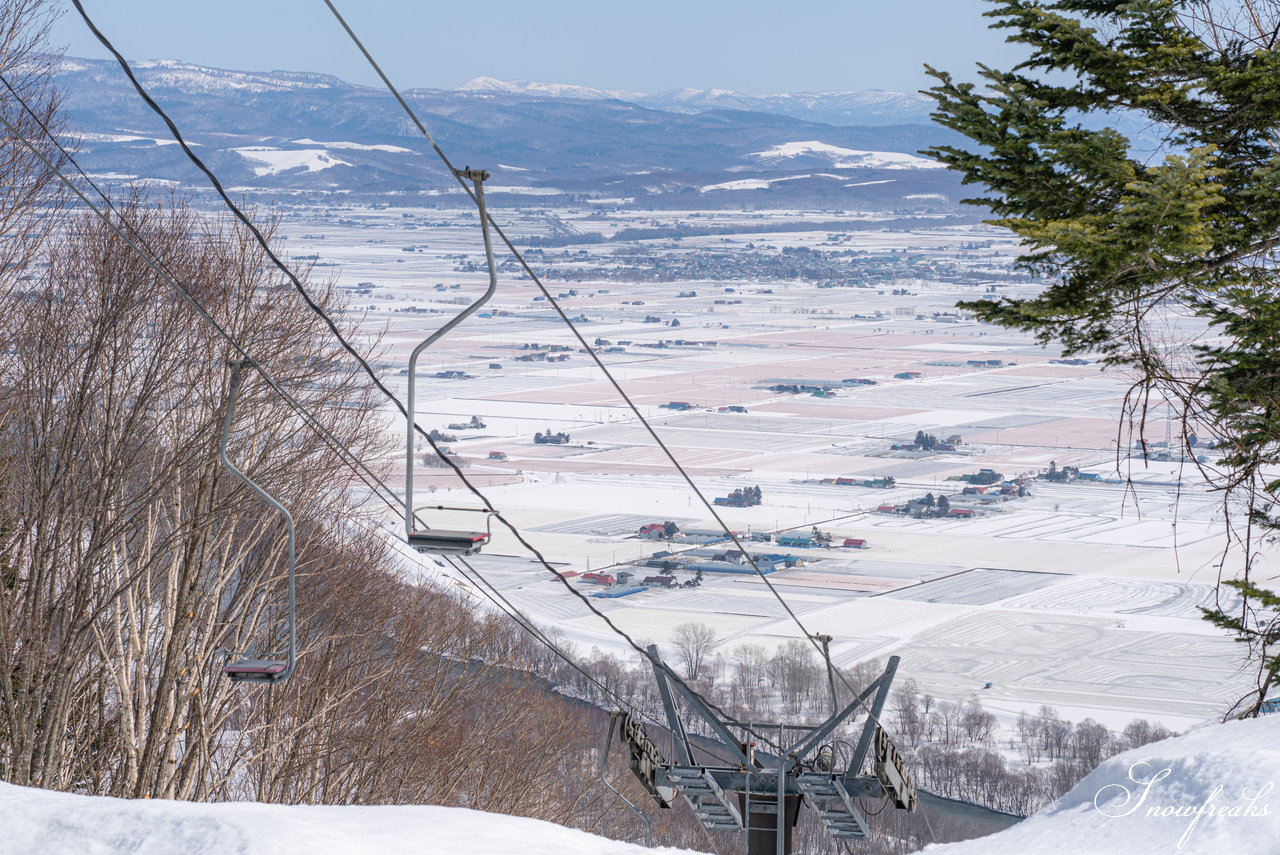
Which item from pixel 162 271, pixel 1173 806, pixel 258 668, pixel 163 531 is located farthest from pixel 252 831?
pixel 163 531

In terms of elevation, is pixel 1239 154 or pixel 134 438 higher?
pixel 1239 154

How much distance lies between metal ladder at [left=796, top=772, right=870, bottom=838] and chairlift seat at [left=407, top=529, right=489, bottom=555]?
16.5 ft

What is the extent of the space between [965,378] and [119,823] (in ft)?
374

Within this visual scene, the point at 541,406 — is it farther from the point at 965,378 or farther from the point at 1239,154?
the point at 1239,154

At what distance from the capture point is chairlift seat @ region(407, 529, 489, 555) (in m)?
7.23

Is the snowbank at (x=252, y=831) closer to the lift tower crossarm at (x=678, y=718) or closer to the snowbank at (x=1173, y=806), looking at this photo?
the lift tower crossarm at (x=678, y=718)

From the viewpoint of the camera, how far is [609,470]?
82688mm

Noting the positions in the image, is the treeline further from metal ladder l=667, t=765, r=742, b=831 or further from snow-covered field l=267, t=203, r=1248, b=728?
snow-covered field l=267, t=203, r=1248, b=728

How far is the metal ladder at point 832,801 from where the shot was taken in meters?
11.4

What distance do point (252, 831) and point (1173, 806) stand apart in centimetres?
556

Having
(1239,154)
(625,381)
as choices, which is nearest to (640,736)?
(1239,154)

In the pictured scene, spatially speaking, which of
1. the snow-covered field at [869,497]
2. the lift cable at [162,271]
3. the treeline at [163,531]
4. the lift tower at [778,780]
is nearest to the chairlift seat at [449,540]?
the lift cable at [162,271]

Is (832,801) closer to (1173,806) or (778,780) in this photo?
(778,780)

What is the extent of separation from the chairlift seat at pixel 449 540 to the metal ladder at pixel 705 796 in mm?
4576
